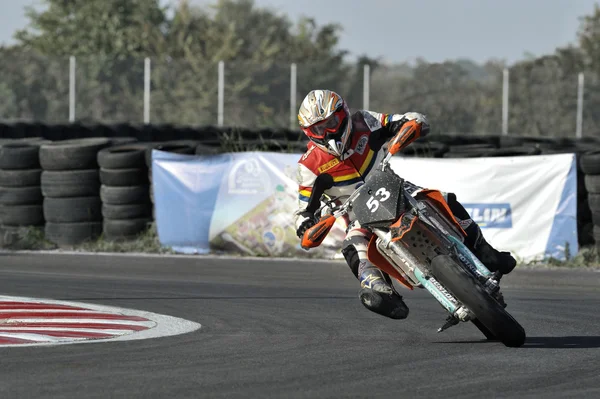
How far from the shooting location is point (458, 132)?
32.9 metres

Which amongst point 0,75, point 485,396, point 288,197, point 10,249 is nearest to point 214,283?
point 288,197

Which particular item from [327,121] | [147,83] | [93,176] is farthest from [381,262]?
[147,83]

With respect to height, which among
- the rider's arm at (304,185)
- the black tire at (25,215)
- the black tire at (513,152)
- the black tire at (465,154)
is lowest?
the black tire at (25,215)

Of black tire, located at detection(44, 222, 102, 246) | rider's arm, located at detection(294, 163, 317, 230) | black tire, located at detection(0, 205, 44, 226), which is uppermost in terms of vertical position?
rider's arm, located at detection(294, 163, 317, 230)

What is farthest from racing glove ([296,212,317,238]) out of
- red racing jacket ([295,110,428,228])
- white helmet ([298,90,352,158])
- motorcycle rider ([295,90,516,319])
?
white helmet ([298,90,352,158])

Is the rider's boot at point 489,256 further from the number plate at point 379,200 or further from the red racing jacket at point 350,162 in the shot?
the red racing jacket at point 350,162

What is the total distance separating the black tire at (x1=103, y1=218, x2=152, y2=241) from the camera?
15.0 m

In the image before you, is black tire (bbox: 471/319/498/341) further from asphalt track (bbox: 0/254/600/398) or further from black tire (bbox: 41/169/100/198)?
black tire (bbox: 41/169/100/198)

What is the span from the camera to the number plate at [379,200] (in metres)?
7.24

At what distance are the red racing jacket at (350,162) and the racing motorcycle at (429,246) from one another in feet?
1.74

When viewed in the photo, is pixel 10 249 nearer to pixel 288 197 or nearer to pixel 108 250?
pixel 108 250

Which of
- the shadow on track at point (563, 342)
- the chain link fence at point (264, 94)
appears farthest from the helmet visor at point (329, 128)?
the chain link fence at point (264, 94)

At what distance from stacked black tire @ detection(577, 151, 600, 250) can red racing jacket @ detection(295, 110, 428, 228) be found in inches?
220

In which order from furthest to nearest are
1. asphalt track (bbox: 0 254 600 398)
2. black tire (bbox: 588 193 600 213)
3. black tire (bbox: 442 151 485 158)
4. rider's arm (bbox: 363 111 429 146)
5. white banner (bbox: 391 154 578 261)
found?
black tire (bbox: 442 151 485 158) → white banner (bbox: 391 154 578 261) → black tire (bbox: 588 193 600 213) → rider's arm (bbox: 363 111 429 146) → asphalt track (bbox: 0 254 600 398)
